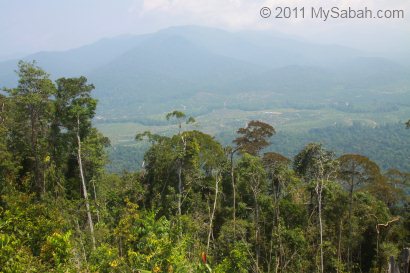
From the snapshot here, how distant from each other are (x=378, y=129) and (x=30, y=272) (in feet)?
478

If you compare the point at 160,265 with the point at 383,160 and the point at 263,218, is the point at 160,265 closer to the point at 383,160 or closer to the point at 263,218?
the point at 263,218

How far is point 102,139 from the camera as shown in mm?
22469

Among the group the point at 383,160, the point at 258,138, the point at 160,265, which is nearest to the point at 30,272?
the point at 160,265

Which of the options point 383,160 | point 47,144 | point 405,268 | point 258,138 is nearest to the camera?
point 405,268

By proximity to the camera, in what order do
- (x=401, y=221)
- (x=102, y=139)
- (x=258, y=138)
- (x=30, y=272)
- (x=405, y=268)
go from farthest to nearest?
(x=258, y=138) → (x=102, y=139) → (x=401, y=221) → (x=30, y=272) → (x=405, y=268)

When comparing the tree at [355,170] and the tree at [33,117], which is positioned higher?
the tree at [33,117]

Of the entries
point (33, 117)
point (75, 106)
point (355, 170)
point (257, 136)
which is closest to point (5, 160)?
point (33, 117)

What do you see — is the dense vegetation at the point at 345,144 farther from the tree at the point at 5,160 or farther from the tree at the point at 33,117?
the tree at the point at 5,160

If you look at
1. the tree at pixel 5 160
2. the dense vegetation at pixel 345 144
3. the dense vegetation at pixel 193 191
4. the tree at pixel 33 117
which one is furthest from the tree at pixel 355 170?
the dense vegetation at pixel 345 144

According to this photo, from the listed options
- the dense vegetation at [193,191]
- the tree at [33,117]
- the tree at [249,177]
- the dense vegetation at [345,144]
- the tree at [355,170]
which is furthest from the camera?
the dense vegetation at [345,144]

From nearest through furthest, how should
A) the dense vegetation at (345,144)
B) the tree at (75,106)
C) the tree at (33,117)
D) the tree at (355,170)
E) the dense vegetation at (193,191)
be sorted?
the dense vegetation at (193,191), the tree at (33,117), the tree at (355,170), the tree at (75,106), the dense vegetation at (345,144)

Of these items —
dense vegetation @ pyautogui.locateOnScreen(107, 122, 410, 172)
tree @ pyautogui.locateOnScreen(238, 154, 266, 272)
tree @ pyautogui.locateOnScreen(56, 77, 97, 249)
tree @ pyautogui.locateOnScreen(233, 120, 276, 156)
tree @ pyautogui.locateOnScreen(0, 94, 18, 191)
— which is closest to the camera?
tree @ pyautogui.locateOnScreen(0, 94, 18, 191)

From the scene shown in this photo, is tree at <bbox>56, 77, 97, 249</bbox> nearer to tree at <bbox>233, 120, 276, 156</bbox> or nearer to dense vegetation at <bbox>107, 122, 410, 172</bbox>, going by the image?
tree at <bbox>233, 120, 276, 156</bbox>

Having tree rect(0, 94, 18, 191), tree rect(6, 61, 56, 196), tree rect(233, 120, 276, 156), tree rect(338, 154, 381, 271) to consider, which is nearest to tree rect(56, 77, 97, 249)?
tree rect(6, 61, 56, 196)
